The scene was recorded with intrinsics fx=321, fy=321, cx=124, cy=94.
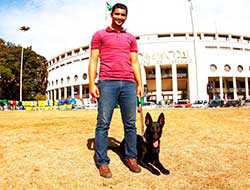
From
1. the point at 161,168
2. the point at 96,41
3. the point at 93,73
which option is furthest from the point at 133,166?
the point at 96,41

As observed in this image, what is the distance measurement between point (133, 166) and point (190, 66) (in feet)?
225

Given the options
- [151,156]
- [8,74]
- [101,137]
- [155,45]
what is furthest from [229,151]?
[155,45]

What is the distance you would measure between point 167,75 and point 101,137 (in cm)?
6964

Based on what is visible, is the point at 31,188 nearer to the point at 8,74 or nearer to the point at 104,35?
the point at 104,35

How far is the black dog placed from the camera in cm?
543

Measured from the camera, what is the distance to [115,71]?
5.12 metres

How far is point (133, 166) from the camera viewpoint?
536cm

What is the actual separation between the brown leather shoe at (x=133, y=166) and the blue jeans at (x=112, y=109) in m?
0.22

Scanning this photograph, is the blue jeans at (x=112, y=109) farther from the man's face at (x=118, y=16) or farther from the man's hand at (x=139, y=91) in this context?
the man's face at (x=118, y=16)

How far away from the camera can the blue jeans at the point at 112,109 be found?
A: 5090 millimetres

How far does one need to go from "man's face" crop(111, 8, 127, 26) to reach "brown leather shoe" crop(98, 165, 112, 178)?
232cm

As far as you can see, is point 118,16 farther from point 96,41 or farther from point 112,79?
point 112,79

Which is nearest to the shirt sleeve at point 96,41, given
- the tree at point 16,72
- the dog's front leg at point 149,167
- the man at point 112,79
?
the man at point 112,79

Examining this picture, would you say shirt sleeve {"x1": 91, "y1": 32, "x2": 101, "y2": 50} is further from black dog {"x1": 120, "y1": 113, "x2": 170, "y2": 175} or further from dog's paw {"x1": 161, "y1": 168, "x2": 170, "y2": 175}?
dog's paw {"x1": 161, "y1": 168, "x2": 170, "y2": 175}
